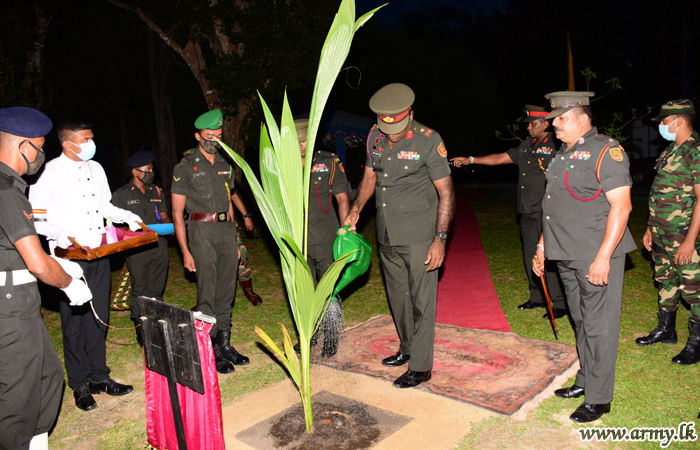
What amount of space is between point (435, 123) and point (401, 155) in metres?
23.8

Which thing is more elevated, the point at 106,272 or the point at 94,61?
the point at 94,61

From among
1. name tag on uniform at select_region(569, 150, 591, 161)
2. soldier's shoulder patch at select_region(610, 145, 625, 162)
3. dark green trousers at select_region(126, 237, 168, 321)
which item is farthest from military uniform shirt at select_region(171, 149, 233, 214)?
soldier's shoulder patch at select_region(610, 145, 625, 162)

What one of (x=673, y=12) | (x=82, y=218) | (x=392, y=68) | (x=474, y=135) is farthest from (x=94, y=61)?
(x=673, y=12)

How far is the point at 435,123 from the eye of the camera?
27.2 meters

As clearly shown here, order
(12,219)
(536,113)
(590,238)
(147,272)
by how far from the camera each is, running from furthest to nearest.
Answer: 1. (147,272)
2. (536,113)
3. (590,238)
4. (12,219)

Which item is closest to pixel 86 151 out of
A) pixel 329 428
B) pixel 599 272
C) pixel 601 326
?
pixel 329 428

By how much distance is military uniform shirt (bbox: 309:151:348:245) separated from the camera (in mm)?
5141

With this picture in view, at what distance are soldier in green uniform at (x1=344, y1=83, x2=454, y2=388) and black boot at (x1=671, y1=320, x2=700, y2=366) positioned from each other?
2.10 m

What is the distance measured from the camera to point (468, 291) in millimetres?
7168

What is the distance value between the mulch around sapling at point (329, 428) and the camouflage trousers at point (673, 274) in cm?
281

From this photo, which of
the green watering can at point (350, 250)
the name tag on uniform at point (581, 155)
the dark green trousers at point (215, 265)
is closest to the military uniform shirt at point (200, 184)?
the dark green trousers at point (215, 265)

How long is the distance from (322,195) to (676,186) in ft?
10.5

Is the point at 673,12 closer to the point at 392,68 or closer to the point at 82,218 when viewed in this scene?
the point at 392,68

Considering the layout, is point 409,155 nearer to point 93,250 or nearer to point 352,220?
point 352,220
